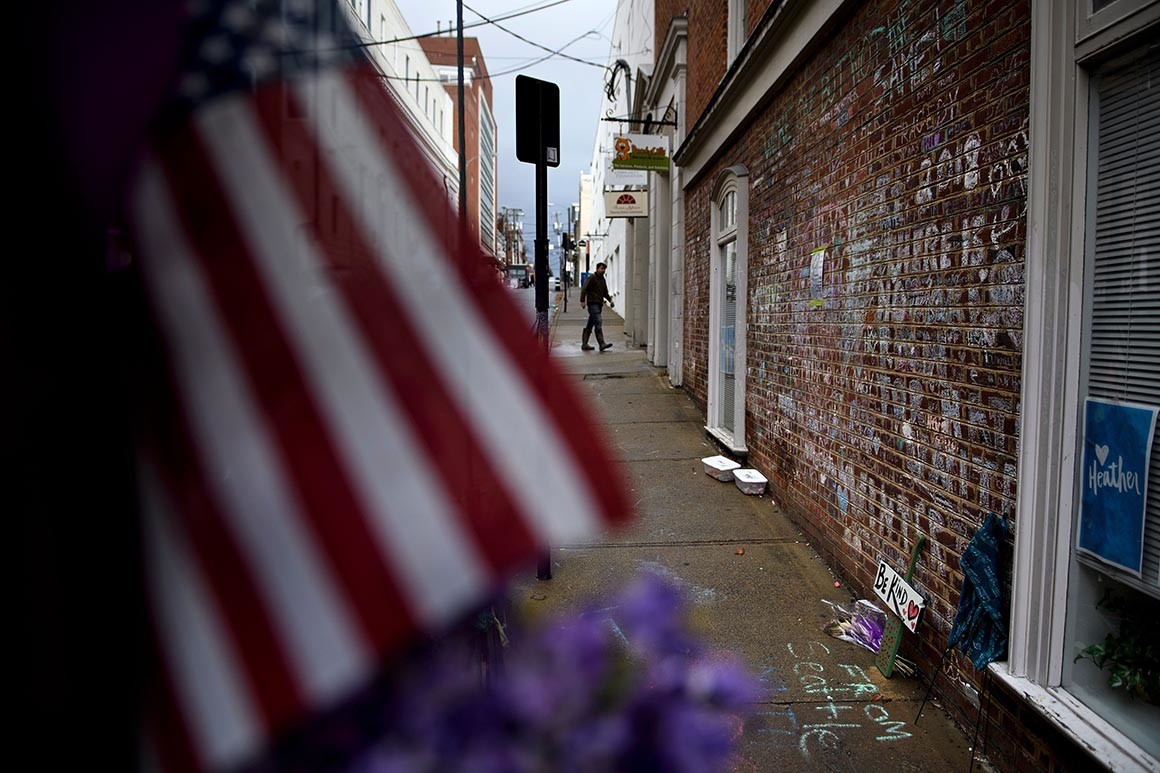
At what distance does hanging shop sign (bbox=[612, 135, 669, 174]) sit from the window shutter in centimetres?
854

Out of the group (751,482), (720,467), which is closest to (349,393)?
(751,482)

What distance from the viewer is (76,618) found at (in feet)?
1.94

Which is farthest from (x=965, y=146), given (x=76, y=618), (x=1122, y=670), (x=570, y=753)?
(x=76, y=618)

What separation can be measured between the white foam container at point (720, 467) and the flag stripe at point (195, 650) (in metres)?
5.91

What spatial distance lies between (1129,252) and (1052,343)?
35 cm

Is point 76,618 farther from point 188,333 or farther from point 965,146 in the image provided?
point 965,146

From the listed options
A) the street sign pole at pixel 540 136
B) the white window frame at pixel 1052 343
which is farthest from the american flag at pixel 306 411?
the street sign pole at pixel 540 136

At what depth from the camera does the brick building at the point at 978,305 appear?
219 cm

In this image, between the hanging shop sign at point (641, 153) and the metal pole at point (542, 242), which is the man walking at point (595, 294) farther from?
the metal pole at point (542, 242)

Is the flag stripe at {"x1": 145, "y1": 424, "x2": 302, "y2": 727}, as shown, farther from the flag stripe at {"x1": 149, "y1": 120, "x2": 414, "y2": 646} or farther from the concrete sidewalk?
the concrete sidewalk

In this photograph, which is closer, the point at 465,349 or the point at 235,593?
the point at 235,593

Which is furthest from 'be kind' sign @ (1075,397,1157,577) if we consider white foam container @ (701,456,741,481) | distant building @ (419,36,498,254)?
distant building @ (419,36,498,254)

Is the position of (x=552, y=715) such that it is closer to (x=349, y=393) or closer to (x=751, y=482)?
(x=349, y=393)

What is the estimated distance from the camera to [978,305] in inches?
109
